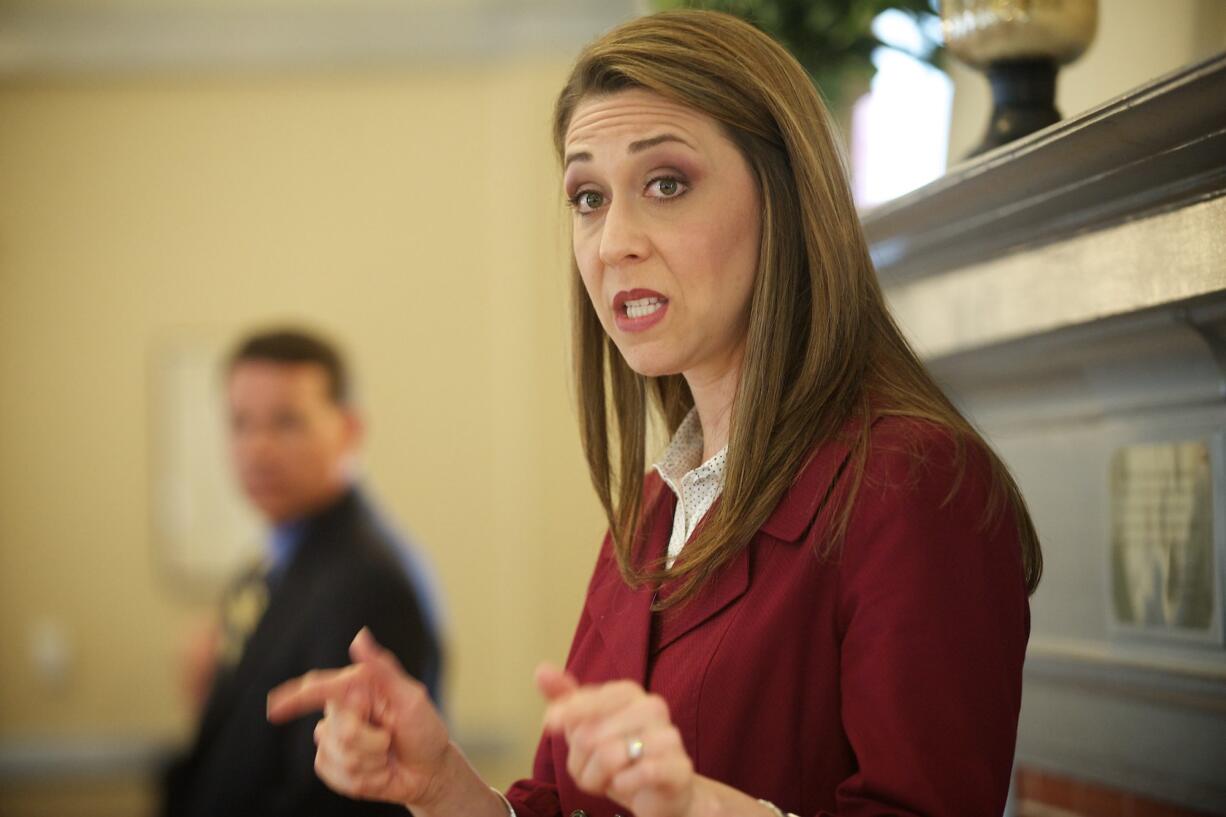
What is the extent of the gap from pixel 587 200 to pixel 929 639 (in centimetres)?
59

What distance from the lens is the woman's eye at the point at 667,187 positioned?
125 centimetres

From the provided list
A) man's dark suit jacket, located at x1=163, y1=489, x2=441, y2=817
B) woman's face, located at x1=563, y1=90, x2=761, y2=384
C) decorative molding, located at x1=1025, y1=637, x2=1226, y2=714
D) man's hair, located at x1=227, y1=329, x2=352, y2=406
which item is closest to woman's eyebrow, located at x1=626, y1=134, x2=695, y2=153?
woman's face, located at x1=563, y1=90, x2=761, y2=384

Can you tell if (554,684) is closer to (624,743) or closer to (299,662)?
(624,743)

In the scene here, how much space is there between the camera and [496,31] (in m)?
5.97

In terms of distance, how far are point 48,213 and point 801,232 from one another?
A: 5.60m

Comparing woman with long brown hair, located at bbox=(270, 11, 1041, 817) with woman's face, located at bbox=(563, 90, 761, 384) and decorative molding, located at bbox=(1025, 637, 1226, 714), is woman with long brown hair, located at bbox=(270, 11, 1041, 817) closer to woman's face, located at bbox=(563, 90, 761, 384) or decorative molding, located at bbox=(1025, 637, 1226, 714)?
woman's face, located at bbox=(563, 90, 761, 384)

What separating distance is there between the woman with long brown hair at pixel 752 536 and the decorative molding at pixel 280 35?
4685 mm

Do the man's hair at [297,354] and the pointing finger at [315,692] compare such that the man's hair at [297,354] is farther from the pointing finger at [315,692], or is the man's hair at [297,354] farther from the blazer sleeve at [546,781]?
the pointing finger at [315,692]

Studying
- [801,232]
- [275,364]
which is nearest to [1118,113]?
[801,232]

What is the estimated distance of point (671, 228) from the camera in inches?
48.9

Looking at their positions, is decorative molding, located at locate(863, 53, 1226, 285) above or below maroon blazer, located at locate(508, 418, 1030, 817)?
above

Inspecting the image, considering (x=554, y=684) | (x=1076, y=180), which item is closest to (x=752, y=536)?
(x=554, y=684)

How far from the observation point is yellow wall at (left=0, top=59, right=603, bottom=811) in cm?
593

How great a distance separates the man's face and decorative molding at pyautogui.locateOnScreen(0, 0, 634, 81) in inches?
122
